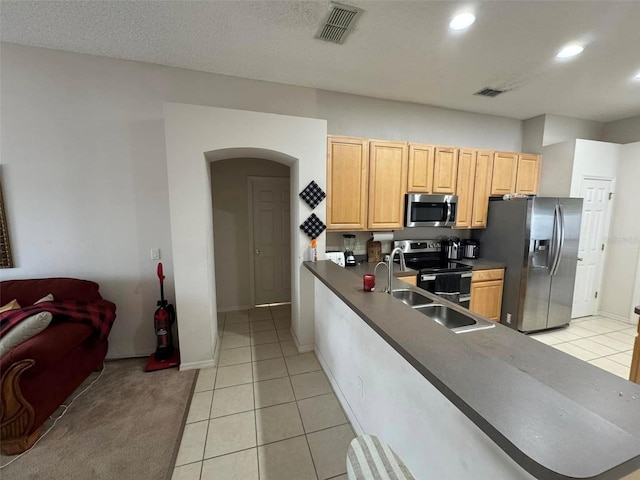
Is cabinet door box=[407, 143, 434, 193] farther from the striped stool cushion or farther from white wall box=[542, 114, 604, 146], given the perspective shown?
the striped stool cushion

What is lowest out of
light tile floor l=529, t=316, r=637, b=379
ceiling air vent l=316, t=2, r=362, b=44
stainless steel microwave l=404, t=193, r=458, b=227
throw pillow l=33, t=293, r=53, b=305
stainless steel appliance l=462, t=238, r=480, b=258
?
light tile floor l=529, t=316, r=637, b=379

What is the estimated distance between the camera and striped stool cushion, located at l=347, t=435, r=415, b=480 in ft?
2.60

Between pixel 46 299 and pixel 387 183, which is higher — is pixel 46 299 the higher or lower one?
the lower one

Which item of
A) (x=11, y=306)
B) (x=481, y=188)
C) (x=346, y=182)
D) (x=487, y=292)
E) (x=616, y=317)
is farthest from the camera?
(x=616, y=317)

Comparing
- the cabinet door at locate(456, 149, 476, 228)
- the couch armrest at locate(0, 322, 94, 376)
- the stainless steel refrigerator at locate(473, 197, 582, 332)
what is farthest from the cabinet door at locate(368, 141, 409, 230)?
the couch armrest at locate(0, 322, 94, 376)

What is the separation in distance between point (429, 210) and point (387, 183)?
72 centimetres

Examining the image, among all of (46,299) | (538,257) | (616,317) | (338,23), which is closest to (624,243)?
(616,317)

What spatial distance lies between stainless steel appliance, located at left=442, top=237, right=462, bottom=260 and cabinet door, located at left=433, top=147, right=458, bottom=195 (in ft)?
2.37

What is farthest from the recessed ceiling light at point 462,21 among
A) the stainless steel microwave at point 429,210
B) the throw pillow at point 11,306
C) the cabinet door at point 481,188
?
the throw pillow at point 11,306

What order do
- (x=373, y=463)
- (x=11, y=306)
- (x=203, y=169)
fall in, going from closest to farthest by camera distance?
(x=373, y=463) → (x=11, y=306) → (x=203, y=169)

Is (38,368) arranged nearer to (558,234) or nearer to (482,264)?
(482,264)

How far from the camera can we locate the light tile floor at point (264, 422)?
169 centimetres

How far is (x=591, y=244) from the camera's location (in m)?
3.95

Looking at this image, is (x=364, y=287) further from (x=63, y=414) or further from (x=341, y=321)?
(x=63, y=414)
